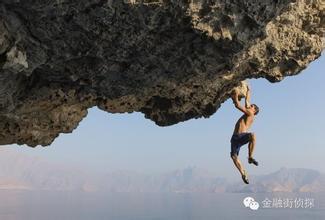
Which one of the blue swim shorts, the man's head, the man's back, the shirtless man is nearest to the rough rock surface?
the shirtless man

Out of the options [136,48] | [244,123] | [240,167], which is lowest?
[240,167]

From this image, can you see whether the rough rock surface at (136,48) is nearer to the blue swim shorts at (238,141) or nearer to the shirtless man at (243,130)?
the shirtless man at (243,130)

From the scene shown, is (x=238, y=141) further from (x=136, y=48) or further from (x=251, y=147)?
(x=136, y=48)

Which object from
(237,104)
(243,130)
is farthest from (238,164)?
(237,104)

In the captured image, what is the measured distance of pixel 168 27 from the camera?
728 cm

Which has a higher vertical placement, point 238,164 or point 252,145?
point 252,145

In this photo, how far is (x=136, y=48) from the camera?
7750 mm

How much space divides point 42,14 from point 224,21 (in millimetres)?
3068

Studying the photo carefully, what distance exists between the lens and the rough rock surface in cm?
684

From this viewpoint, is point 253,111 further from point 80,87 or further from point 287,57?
point 80,87

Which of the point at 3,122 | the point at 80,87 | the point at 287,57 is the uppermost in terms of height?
the point at 287,57

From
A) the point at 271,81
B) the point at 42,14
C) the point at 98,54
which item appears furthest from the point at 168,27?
the point at 271,81

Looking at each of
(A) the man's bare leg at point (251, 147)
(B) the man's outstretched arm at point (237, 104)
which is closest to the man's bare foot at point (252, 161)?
(A) the man's bare leg at point (251, 147)

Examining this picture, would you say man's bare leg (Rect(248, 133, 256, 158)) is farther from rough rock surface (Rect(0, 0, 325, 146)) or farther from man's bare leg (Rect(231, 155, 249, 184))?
rough rock surface (Rect(0, 0, 325, 146))
